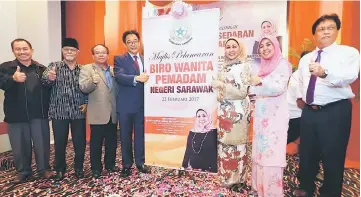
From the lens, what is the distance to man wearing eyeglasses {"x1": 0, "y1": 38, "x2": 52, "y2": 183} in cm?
273

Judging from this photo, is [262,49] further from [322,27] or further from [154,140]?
[154,140]

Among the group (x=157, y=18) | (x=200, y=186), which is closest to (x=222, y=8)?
(x=157, y=18)

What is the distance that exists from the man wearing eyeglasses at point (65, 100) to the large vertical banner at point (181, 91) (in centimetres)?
72

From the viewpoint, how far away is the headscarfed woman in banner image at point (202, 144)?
2572 mm

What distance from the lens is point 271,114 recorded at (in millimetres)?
2160

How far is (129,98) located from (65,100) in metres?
0.65

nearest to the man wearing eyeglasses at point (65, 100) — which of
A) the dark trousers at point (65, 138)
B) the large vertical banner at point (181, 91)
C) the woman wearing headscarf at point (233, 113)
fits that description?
the dark trousers at point (65, 138)

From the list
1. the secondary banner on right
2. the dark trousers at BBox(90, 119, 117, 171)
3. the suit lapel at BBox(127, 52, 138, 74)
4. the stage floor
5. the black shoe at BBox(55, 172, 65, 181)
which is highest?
the secondary banner on right

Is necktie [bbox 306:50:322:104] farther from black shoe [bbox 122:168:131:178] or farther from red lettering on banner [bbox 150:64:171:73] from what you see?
black shoe [bbox 122:168:131:178]

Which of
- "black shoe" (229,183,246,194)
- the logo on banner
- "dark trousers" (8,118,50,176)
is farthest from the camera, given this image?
"dark trousers" (8,118,50,176)

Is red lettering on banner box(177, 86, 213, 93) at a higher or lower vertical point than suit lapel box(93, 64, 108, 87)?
lower

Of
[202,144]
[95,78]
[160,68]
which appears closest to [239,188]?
[202,144]

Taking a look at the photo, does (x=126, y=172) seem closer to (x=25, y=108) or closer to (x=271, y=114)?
(x=25, y=108)

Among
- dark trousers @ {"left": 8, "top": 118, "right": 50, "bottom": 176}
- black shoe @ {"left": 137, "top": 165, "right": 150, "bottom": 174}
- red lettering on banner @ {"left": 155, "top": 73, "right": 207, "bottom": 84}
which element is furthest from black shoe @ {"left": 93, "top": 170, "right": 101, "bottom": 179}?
→ red lettering on banner @ {"left": 155, "top": 73, "right": 207, "bottom": 84}
